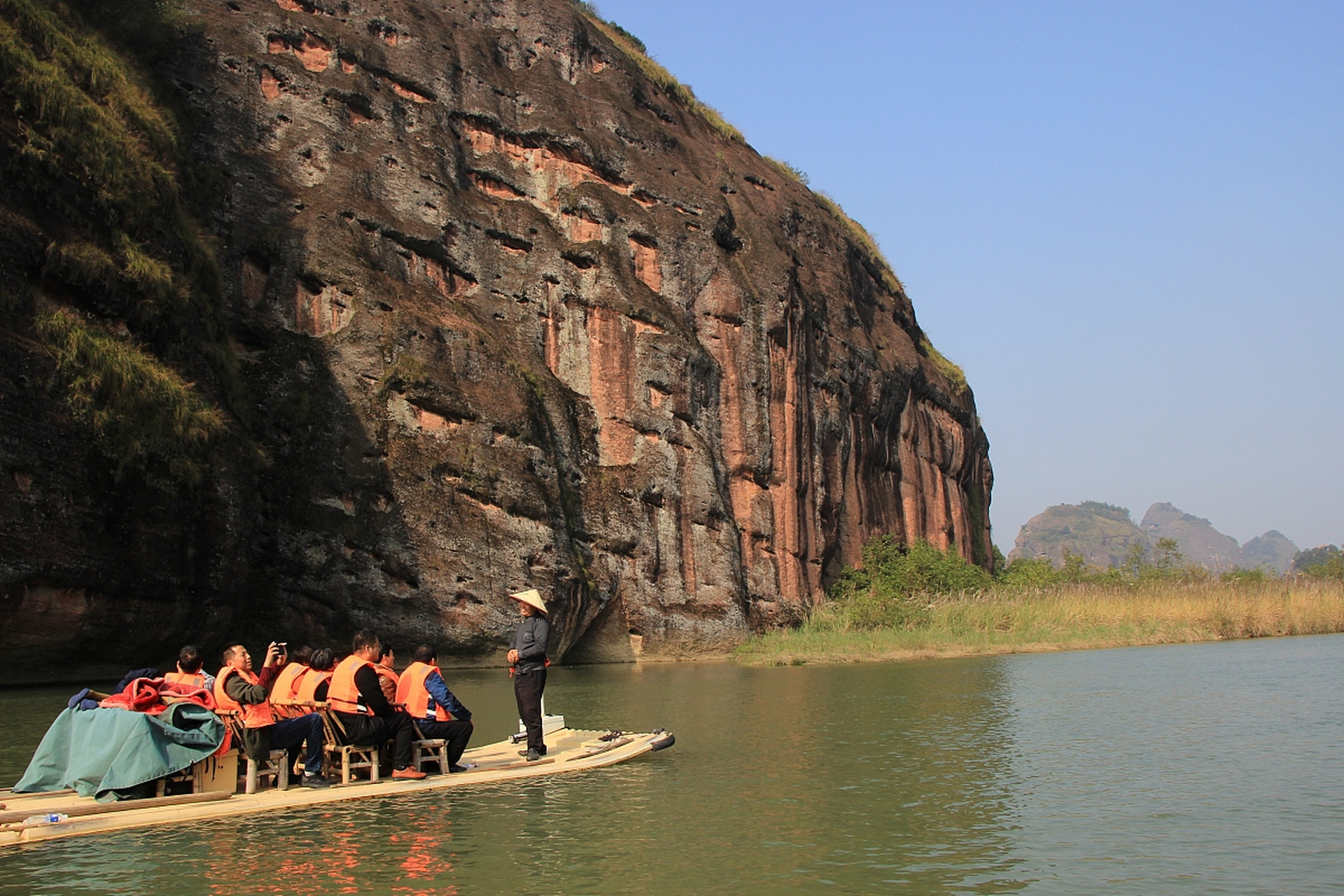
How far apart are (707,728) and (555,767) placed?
179 inches

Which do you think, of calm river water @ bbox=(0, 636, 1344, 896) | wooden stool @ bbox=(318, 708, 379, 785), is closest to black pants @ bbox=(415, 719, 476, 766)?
wooden stool @ bbox=(318, 708, 379, 785)

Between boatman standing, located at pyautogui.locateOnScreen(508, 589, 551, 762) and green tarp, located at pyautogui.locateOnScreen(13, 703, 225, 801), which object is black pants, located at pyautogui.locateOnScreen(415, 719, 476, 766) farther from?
green tarp, located at pyautogui.locateOnScreen(13, 703, 225, 801)

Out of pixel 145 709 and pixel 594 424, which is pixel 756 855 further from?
pixel 594 424

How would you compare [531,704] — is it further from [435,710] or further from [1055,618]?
[1055,618]

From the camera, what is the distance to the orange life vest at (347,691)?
38.9 feet

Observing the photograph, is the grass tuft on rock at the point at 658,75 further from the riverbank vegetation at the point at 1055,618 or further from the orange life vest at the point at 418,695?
the orange life vest at the point at 418,695

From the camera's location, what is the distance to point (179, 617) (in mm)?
23812

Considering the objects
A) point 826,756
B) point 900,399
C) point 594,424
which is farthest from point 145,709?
point 900,399

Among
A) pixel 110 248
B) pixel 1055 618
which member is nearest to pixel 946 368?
pixel 1055 618

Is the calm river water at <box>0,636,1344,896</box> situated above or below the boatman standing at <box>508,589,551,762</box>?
below

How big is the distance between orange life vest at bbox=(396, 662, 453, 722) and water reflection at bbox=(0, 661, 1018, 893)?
1.11 m

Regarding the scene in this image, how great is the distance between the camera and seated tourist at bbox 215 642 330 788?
1127cm

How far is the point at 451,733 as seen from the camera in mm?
12594

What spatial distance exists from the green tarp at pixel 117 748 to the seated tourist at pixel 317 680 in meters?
1.15
